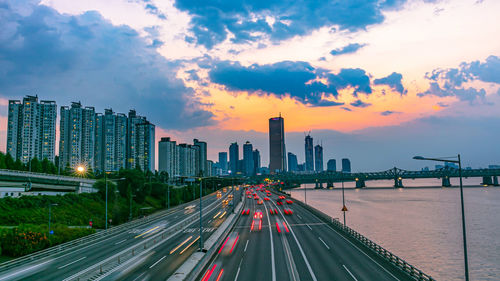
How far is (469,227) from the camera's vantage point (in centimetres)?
7925

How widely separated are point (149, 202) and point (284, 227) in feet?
221

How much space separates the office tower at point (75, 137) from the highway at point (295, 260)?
16977 centimetres

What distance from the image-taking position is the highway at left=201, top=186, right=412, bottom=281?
28281 millimetres

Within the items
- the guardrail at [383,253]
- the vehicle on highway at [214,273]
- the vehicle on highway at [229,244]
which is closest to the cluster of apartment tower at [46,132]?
the vehicle on highway at [229,244]

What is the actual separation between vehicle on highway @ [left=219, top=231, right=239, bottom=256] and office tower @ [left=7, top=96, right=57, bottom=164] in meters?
164

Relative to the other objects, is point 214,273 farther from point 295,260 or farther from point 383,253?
point 383,253

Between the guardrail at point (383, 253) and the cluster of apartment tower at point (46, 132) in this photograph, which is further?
the cluster of apartment tower at point (46, 132)

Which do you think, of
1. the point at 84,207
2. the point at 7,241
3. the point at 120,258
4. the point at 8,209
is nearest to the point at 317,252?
the point at 120,258

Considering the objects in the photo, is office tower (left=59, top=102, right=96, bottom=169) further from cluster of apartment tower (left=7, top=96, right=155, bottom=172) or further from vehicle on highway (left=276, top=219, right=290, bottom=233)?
vehicle on highway (left=276, top=219, right=290, bottom=233)


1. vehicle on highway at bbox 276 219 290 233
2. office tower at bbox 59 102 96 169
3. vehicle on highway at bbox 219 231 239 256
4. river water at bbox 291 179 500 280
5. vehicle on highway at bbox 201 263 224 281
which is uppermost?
office tower at bbox 59 102 96 169

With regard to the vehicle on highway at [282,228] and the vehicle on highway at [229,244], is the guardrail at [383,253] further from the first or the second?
the vehicle on highway at [229,244]

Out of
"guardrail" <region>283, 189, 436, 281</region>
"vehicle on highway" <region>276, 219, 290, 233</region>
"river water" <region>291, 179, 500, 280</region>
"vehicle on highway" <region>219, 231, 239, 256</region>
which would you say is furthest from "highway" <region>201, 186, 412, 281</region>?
"river water" <region>291, 179, 500, 280</region>

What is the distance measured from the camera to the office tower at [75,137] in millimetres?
187375

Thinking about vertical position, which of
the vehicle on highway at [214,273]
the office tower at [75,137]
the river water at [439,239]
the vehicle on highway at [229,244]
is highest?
the office tower at [75,137]
